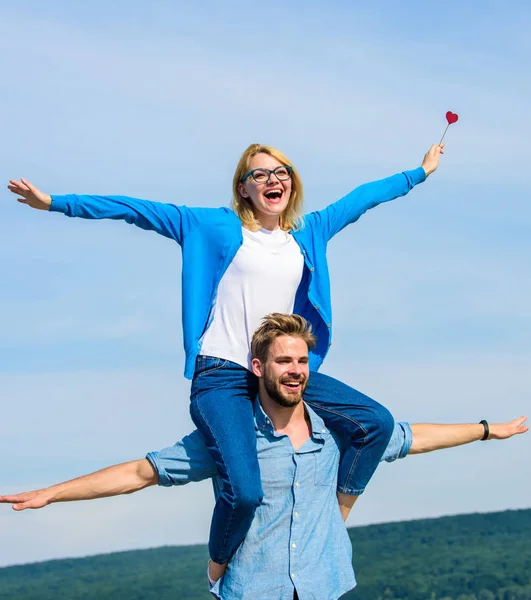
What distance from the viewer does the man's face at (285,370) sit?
7148mm

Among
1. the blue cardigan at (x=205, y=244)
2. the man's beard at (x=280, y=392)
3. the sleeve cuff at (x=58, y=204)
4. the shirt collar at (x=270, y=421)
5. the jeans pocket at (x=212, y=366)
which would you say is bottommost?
the shirt collar at (x=270, y=421)

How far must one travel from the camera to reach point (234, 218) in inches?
296

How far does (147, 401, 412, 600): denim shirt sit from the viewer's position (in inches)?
286

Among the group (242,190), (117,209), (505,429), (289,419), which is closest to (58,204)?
(117,209)

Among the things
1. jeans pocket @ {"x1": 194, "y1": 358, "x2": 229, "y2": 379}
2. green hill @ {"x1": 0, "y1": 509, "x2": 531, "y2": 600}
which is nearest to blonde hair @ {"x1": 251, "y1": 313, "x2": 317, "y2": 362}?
jeans pocket @ {"x1": 194, "y1": 358, "x2": 229, "y2": 379}

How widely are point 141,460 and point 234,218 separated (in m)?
1.83

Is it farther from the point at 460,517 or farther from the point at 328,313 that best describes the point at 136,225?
the point at 460,517

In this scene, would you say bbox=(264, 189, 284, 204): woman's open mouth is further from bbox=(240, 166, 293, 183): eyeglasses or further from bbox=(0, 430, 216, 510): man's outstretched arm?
bbox=(0, 430, 216, 510): man's outstretched arm

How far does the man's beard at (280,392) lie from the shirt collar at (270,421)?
16 cm

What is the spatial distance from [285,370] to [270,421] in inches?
16.9

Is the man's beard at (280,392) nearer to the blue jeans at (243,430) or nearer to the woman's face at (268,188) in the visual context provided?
the blue jeans at (243,430)

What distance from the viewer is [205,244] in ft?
24.2

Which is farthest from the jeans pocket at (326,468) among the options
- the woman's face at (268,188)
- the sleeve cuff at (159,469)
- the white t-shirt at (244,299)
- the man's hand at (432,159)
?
the man's hand at (432,159)

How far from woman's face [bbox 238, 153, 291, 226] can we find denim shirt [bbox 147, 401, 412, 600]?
142 centimetres
